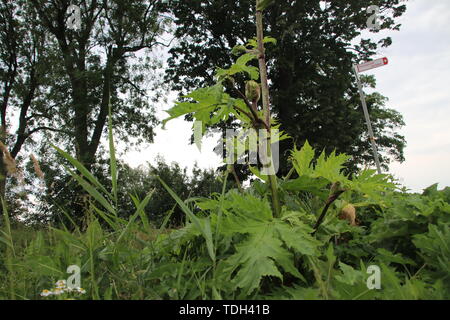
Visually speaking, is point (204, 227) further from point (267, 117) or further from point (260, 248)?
point (267, 117)

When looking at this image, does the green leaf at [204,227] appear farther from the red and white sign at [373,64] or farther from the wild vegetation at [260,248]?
the red and white sign at [373,64]

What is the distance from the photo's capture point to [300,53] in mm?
16375

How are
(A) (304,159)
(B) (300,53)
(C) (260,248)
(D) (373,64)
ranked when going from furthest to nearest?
(B) (300,53), (D) (373,64), (A) (304,159), (C) (260,248)

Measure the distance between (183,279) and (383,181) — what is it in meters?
0.89

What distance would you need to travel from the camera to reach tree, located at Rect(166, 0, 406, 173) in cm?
1540

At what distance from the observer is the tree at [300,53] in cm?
1540

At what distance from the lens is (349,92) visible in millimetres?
18594

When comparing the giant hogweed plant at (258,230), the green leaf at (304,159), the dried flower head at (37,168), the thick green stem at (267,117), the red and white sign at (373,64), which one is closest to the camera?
the giant hogweed plant at (258,230)

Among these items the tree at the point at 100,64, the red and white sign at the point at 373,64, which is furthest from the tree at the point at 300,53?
the red and white sign at the point at 373,64

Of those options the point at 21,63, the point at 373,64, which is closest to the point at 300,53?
the point at 373,64
